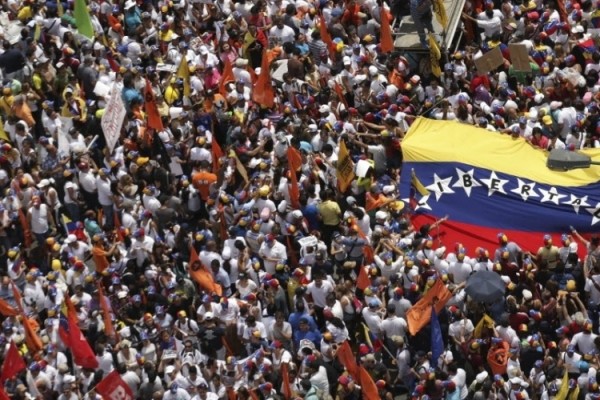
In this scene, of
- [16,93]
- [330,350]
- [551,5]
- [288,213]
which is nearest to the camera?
[330,350]

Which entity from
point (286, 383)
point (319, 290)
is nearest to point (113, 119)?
point (319, 290)

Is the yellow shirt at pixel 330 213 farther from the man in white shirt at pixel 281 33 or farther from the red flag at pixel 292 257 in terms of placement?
→ the man in white shirt at pixel 281 33

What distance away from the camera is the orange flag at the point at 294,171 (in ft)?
113

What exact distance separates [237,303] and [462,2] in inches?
367

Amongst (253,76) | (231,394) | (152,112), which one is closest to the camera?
(231,394)

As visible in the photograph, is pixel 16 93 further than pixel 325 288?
Yes

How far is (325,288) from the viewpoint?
108 ft

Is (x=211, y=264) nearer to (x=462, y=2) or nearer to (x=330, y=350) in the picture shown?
(x=330, y=350)

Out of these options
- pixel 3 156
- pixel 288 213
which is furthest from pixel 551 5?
pixel 3 156

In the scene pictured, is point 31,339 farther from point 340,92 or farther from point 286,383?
point 340,92

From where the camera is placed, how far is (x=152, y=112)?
118 ft

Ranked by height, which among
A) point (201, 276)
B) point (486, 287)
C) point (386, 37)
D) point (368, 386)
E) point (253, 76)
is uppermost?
point (386, 37)

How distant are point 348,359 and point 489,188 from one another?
505 centimetres

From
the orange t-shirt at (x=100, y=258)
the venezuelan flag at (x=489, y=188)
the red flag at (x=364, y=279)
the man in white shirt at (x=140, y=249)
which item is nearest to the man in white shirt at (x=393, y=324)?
the red flag at (x=364, y=279)
